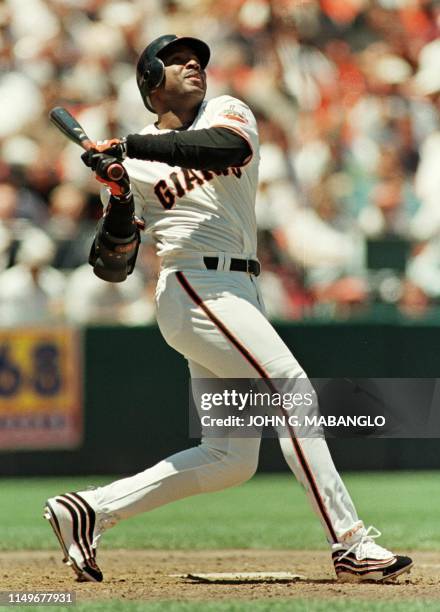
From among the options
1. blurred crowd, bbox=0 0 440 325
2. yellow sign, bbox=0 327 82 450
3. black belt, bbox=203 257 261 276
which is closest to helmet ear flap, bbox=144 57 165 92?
black belt, bbox=203 257 261 276

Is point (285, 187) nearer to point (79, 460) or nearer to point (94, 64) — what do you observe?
point (94, 64)

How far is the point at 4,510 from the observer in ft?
26.1

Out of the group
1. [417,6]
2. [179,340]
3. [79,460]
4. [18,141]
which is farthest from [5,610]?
[417,6]

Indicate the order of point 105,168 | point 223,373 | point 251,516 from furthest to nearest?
point 251,516 → point 223,373 → point 105,168

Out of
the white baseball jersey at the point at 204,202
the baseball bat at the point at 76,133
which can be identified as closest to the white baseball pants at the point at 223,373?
the white baseball jersey at the point at 204,202

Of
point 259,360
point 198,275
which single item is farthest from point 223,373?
point 198,275

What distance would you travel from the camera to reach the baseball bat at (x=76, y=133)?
173 inches

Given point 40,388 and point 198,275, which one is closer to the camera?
point 198,275

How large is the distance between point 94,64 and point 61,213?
154 centimetres

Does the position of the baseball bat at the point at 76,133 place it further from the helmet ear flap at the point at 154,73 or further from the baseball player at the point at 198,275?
the helmet ear flap at the point at 154,73

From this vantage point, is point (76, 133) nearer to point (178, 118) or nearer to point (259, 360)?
point (178, 118)

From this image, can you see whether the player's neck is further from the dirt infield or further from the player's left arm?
the dirt infield

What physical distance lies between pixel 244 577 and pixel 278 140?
5.70 metres

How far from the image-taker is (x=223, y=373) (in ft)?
15.3
